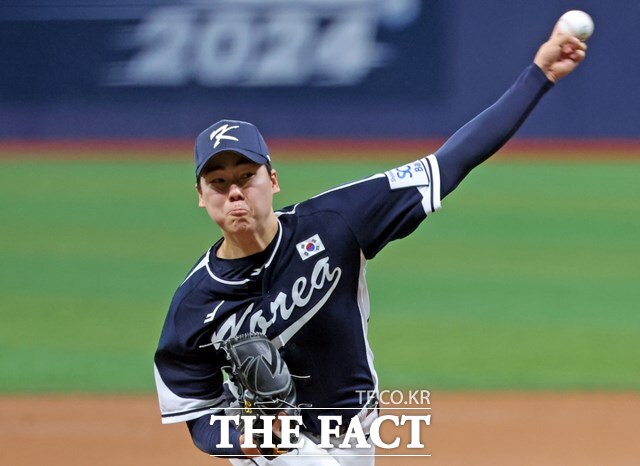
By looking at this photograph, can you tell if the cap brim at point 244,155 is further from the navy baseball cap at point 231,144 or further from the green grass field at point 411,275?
the green grass field at point 411,275

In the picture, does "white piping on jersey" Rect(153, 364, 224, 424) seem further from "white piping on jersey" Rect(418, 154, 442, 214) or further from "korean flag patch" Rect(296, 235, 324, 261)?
"white piping on jersey" Rect(418, 154, 442, 214)

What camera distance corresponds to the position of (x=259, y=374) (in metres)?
3.37

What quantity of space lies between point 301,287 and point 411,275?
23.6 ft

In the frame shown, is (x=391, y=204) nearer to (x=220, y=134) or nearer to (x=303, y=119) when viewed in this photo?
(x=220, y=134)

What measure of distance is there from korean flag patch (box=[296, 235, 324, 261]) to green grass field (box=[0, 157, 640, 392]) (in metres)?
4.23

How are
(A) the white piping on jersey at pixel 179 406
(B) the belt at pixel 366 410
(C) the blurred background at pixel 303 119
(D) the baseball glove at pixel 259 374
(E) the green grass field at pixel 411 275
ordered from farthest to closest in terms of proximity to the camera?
(C) the blurred background at pixel 303 119, (E) the green grass field at pixel 411 275, (B) the belt at pixel 366 410, (A) the white piping on jersey at pixel 179 406, (D) the baseball glove at pixel 259 374

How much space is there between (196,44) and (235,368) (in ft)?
43.8

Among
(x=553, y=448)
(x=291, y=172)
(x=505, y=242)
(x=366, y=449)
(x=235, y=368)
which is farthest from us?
(x=291, y=172)

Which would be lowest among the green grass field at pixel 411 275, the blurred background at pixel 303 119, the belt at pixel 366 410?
the belt at pixel 366 410

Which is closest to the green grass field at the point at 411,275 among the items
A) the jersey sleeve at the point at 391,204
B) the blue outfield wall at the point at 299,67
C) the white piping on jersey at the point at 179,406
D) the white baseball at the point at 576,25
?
the blue outfield wall at the point at 299,67

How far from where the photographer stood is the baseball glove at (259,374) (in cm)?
337

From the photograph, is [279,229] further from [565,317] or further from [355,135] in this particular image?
[355,135]

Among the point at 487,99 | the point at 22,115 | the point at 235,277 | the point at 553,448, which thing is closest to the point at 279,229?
the point at 235,277

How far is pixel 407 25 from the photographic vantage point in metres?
16.0
